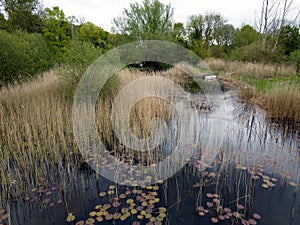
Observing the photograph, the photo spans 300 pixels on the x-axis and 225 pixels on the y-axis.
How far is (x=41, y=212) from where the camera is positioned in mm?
2170

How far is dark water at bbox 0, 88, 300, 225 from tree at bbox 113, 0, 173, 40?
12252 millimetres

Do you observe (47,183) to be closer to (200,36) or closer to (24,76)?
(24,76)

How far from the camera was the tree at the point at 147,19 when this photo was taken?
554 inches

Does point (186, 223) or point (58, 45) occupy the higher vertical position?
point (58, 45)

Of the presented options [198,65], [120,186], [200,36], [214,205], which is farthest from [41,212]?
[200,36]

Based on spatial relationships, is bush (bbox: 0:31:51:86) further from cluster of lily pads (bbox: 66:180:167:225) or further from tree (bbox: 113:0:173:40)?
tree (bbox: 113:0:173:40)

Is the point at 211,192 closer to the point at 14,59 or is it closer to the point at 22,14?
the point at 14,59

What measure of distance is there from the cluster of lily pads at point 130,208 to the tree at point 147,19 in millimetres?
12708

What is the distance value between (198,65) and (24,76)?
40.4ft

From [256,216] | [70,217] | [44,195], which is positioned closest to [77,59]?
[44,195]

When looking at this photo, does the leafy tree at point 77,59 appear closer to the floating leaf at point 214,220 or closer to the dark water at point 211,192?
the dark water at point 211,192

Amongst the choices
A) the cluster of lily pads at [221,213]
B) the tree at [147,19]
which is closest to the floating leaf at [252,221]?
the cluster of lily pads at [221,213]

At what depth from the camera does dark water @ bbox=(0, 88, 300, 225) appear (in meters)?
2.12

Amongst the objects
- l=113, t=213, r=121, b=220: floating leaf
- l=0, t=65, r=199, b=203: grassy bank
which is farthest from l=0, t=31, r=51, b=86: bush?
l=113, t=213, r=121, b=220: floating leaf
